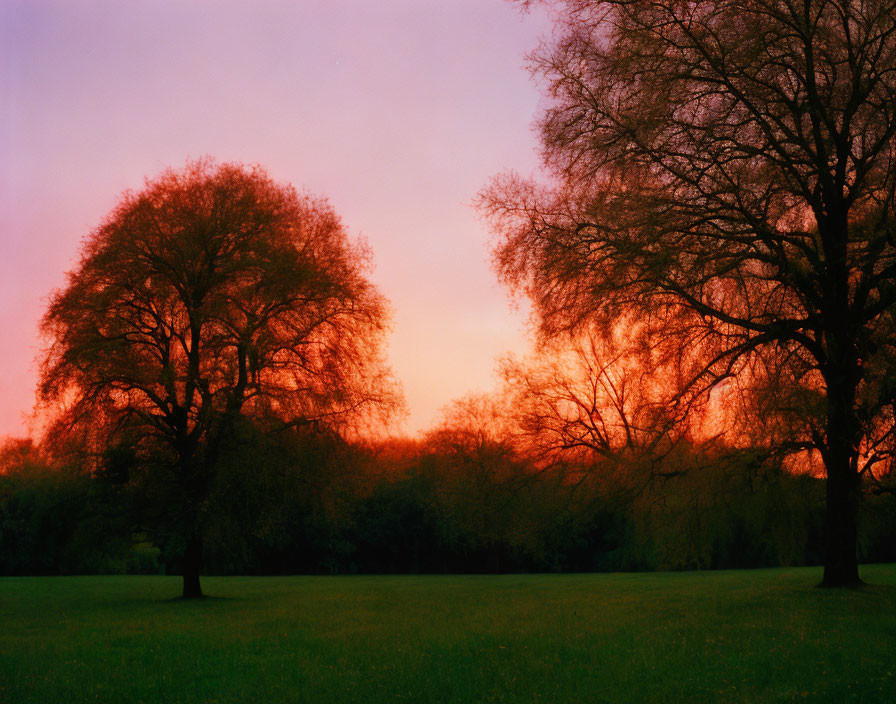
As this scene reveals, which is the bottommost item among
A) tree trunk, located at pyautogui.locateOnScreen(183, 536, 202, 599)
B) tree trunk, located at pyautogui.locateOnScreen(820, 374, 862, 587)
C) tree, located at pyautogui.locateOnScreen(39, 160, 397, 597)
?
tree trunk, located at pyautogui.locateOnScreen(183, 536, 202, 599)

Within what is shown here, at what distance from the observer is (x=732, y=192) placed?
1442 cm

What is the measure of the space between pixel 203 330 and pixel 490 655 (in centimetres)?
1760

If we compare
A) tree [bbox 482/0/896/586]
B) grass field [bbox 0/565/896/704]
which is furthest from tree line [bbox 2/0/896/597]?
grass field [bbox 0/565/896/704]

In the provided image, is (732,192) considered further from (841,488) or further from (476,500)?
(476,500)

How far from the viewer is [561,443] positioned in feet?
95.3

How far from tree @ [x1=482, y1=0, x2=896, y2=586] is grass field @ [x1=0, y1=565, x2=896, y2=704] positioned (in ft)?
17.6

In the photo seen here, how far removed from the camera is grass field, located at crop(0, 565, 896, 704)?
7.96 m

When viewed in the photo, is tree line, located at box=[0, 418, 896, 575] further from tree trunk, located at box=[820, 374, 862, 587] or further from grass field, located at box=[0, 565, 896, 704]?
grass field, located at box=[0, 565, 896, 704]

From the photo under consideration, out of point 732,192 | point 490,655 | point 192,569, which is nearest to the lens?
point 490,655

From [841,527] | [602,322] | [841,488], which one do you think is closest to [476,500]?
[841,527]

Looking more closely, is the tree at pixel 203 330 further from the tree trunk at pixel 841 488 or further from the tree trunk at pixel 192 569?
the tree trunk at pixel 841 488

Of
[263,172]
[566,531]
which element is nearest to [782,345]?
[263,172]

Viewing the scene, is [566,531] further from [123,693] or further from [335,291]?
[123,693]

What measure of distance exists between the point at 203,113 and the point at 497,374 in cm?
1765
